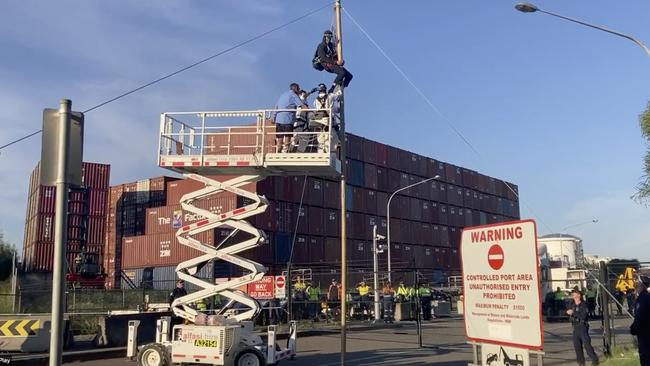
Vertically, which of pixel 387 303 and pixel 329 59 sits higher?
pixel 329 59

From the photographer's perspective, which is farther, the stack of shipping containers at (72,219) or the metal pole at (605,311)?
the stack of shipping containers at (72,219)

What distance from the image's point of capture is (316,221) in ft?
160

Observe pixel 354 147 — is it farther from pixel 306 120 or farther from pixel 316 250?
pixel 306 120

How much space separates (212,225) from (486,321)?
853 centimetres

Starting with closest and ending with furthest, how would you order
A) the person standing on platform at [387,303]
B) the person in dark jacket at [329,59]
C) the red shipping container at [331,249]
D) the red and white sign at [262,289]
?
the person in dark jacket at [329,59], the red and white sign at [262,289], the person standing on platform at [387,303], the red shipping container at [331,249]

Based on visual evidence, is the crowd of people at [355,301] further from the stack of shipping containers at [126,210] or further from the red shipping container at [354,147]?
the red shipping container at [354,147]

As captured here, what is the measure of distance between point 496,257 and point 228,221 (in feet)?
27.4

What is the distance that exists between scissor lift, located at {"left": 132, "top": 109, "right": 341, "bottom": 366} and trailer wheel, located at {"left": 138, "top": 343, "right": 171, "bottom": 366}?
0.07 feet

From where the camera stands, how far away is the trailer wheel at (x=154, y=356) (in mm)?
12977

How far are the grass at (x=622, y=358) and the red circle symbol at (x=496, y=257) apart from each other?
677 centimetres

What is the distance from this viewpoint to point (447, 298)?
36594 millimetres

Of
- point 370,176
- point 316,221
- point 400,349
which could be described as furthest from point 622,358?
point 370,176

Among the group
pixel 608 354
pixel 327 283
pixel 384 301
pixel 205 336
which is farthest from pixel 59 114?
pixel 327 283

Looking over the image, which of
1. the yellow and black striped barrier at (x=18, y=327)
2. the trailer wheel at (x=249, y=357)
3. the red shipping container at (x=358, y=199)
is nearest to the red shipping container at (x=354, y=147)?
the red shipping container at (x=358, y=199)
